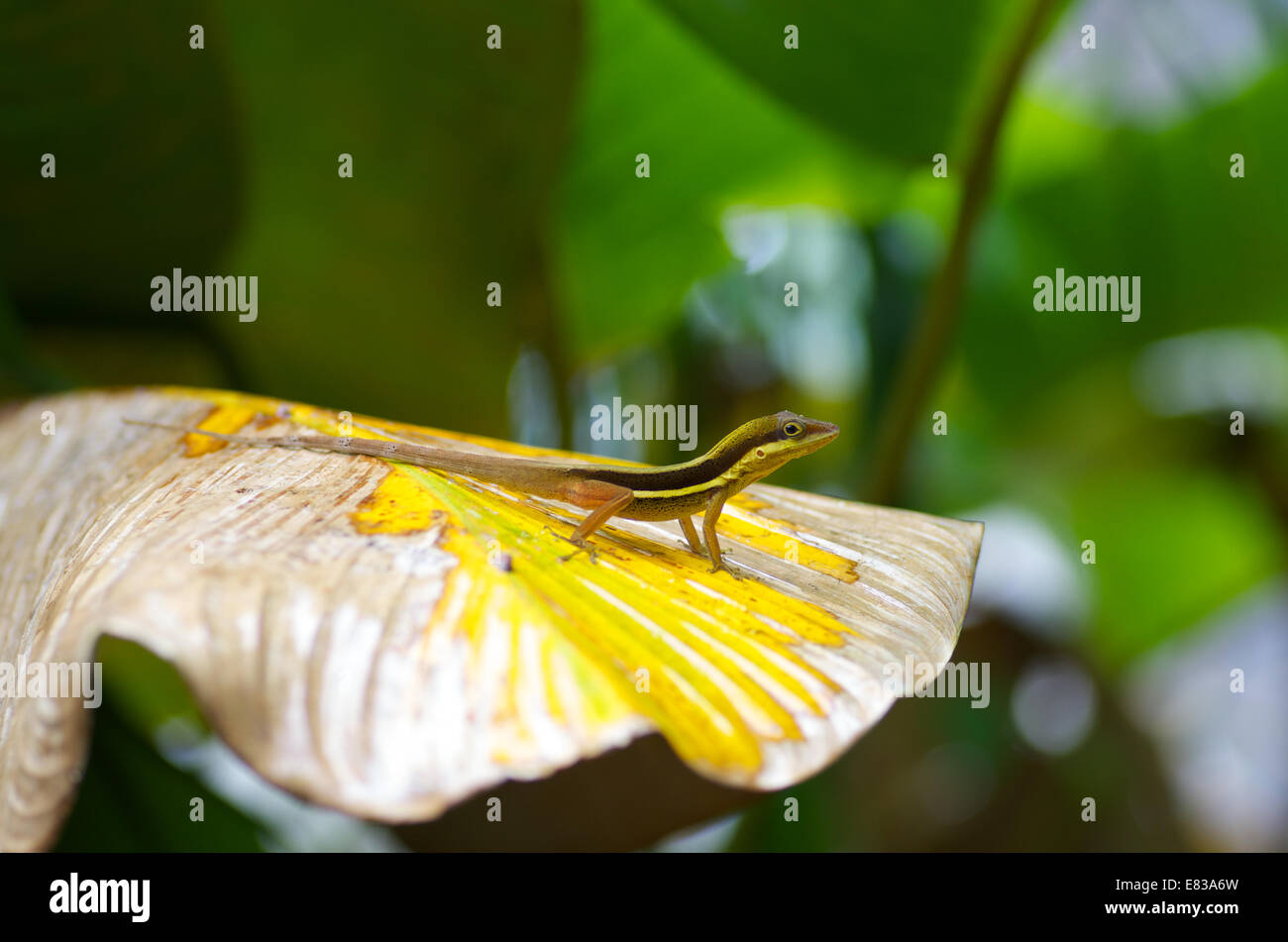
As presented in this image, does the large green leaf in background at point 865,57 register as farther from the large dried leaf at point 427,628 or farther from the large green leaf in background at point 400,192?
the large dried leaf at point 427,628

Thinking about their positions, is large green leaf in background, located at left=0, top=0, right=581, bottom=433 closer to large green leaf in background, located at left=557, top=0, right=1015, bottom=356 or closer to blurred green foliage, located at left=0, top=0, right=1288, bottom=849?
blurred green foliage, located at left=0, top=0, right=1288, bottom=849

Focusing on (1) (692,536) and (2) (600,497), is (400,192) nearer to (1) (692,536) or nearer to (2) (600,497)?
(2) (600,497)

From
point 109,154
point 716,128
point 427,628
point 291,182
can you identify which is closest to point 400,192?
point 291,182

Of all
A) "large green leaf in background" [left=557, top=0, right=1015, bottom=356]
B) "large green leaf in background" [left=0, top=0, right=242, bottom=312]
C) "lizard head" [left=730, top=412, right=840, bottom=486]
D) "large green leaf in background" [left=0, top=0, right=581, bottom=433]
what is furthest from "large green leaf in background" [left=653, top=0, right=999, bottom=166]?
"large green leaf in background" [left=0, top=0, right=242, bottom=312]
